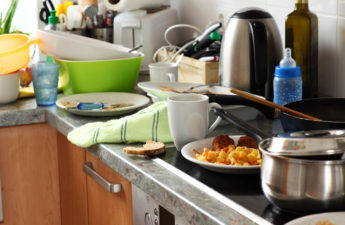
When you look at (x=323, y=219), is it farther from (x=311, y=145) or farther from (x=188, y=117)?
(x=188, y=117)

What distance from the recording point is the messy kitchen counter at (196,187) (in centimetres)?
121

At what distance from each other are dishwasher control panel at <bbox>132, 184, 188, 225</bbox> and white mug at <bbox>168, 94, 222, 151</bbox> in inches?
5.7

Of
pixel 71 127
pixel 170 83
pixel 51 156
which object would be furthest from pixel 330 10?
pixel 51 156

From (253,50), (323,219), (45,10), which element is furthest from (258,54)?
(45,10)

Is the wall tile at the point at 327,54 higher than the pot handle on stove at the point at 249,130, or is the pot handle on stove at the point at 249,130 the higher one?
the wall tile at the point at 327,54

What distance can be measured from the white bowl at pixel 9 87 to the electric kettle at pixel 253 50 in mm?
689

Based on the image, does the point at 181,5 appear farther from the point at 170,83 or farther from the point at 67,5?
the point at 170,83

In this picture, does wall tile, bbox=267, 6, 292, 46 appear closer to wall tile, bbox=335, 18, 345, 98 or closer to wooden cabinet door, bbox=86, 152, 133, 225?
wall tile, bbox=335, 18, 345, 98

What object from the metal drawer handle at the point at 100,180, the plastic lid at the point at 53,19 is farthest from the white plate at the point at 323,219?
the plastic lid at the point at 53,19

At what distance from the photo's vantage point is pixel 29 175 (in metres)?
2.22

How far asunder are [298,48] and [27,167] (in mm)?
904

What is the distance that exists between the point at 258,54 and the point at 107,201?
58cm

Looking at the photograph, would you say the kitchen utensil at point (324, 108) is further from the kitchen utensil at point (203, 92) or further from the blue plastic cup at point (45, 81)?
the blue plastic cup at point (45, 81)

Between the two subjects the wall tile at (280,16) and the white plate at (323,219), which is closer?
the white plate at (323,219)
